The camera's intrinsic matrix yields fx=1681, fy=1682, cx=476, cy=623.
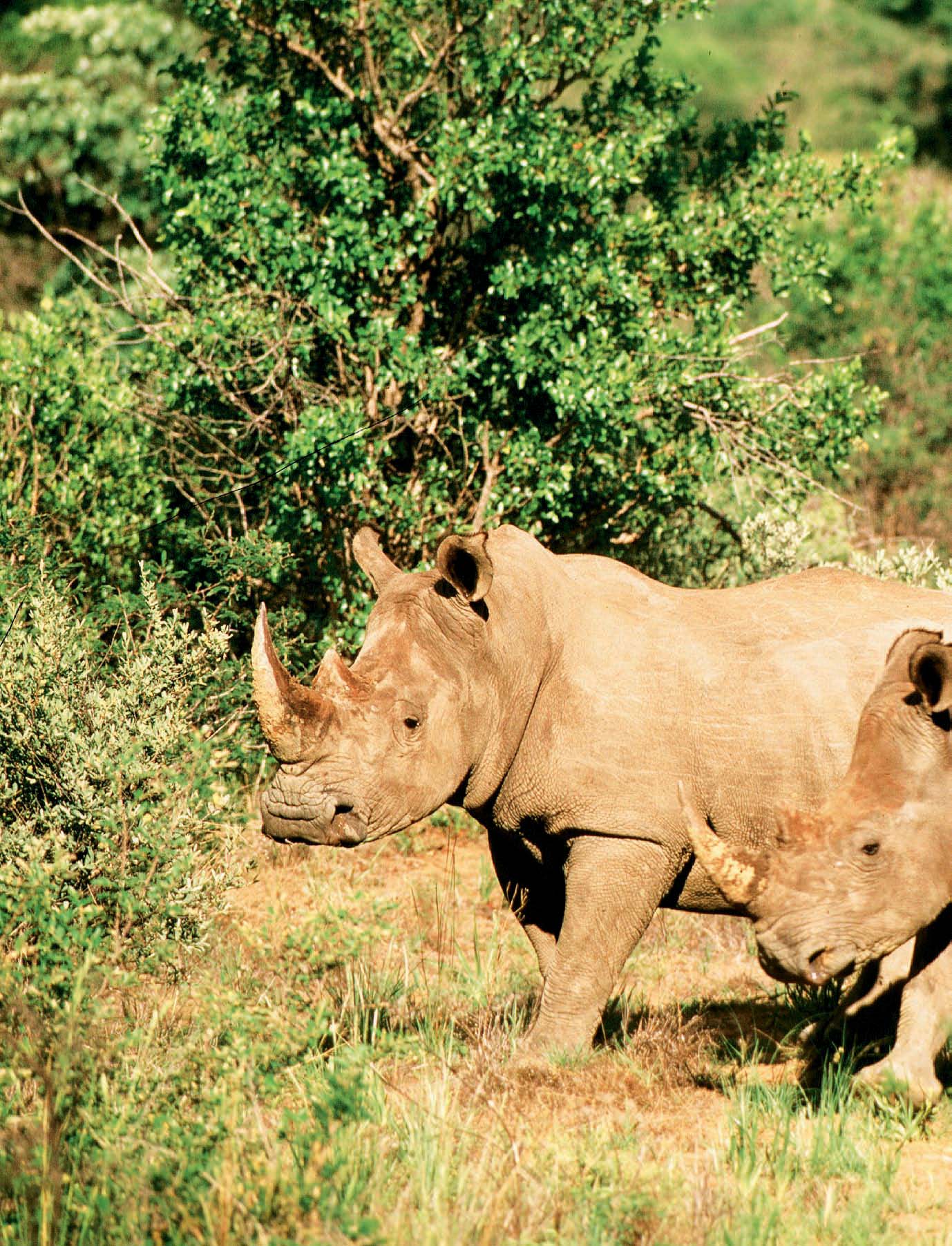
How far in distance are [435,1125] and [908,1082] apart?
→ 5.00 feet

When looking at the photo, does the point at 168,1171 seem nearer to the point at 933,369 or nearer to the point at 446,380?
the point at 446,380

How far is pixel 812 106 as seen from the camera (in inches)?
1508

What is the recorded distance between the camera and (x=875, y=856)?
508 centimetres

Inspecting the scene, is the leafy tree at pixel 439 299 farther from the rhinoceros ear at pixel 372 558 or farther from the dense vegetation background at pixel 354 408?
the rhinoceros ear at pixel 372 558

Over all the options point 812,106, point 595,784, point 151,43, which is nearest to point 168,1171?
point 595,784

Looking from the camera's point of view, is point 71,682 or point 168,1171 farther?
point 71,682

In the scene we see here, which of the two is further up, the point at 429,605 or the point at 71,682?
the point at 429,605

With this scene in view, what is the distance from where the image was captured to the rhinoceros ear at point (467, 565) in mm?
5703

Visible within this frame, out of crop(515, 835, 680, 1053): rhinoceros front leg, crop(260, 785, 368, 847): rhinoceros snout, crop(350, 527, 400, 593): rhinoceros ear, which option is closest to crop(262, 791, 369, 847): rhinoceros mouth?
crop(260, 785, 368, 847): rhinoceros snout

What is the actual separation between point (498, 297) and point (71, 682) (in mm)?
3713

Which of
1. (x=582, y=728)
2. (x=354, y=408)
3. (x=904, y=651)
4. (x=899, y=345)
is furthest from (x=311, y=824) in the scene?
(x=899, y=345)

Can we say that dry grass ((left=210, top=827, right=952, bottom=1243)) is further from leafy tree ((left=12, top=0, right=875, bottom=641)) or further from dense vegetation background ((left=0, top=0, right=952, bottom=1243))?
leafy tree ((left=12, top=0, right=875, bottom=641))

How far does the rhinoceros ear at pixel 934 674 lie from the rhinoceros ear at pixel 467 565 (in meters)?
1.46

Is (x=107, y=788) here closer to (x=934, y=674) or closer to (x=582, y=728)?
(x=582, y=728)
